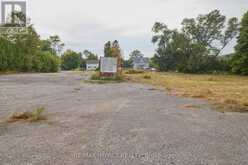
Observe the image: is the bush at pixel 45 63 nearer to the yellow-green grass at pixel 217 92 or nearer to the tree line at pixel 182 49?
the tree line at pixel 182 49

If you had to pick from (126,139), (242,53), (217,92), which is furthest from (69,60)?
(126,139)

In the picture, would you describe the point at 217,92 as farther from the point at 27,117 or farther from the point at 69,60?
the point at 69,60

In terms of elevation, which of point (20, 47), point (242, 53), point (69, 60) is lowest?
point (69, 60)

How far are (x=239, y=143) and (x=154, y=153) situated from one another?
4.38 ft

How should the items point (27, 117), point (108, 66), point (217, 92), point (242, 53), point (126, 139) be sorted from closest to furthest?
point (126, 139) → point (27, 117) → point (217, 92) → point (108, 66) → point (242, 53)

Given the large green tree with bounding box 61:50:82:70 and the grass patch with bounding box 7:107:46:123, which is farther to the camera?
the large green tree with bounding box 61:50:82:70

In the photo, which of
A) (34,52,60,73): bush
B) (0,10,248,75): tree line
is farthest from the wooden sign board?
(34,52,60,73): bush

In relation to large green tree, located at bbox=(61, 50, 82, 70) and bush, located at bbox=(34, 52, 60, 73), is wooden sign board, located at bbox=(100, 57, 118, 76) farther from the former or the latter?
large green tree, located at bbox=(61, 50, 82, 70)

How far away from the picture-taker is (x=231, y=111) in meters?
6.92

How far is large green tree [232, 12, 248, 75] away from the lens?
4000 cm

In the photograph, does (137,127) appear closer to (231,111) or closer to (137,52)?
(231,111)

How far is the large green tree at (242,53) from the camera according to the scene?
131 feet

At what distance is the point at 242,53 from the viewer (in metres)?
40.8

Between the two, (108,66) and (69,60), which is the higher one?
(69,60)
